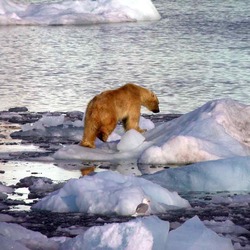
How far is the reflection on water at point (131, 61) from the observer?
19312 mm

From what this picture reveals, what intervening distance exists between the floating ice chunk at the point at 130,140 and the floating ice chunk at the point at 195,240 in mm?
4524

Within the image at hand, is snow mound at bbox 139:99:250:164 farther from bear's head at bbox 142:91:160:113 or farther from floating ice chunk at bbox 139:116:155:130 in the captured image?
floating ice chunk at bbox 139:116:155:130

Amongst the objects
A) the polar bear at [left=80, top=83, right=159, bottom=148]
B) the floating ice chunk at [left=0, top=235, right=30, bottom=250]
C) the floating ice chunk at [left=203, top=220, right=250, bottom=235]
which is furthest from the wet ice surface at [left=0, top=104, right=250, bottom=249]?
the floating ice chunk at [left=0, top=235, right=30, bottom=250]

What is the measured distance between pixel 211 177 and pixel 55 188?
136 centimetres

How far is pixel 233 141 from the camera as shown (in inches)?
464

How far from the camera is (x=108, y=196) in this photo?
357 inches

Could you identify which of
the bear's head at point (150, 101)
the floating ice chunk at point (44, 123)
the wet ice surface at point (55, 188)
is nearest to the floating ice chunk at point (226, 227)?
the wet ice surface at point (55, 188)

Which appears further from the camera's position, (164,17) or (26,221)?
(164,17)

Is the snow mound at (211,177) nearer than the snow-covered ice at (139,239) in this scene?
No

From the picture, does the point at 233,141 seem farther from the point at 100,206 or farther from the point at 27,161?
the point at 100,206

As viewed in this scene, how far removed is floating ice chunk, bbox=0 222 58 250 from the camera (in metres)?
7.60

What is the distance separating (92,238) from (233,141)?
4751 mm

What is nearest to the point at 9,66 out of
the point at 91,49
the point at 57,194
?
the point at 91,49

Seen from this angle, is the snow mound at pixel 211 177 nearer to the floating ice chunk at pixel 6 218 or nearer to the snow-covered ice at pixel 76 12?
the floating ice chunk at pixel 6 218
